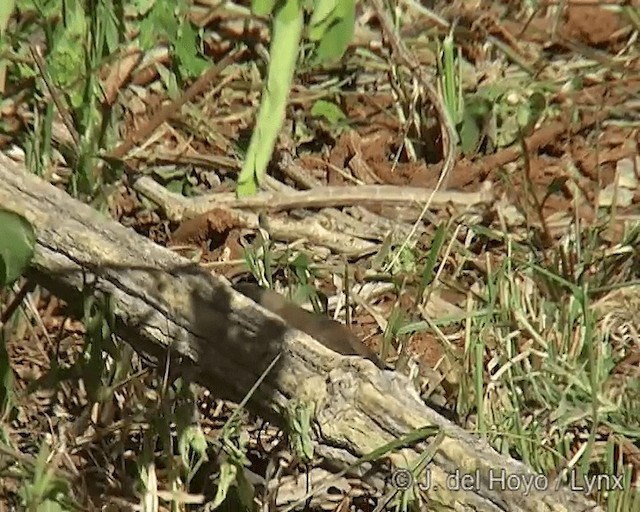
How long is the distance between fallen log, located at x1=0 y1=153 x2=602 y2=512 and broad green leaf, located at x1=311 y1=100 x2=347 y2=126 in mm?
908

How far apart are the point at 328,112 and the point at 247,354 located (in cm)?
101

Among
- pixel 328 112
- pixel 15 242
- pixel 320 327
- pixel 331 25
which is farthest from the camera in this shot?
pixel 328 112

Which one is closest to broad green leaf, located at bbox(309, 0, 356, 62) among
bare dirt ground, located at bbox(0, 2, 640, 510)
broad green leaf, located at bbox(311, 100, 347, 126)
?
bare dirt ground, located at bbox(0, 2, 640, 510)

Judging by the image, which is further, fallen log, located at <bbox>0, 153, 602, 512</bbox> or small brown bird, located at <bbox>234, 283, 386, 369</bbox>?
small brown bird, located at <bbox>234, 283, 386, 369</bbox>

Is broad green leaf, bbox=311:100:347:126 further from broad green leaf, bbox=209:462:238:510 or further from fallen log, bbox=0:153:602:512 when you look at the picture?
broad green leaf, bbox=209:462:238:510

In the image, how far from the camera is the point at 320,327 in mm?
1821

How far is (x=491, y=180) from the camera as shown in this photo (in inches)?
95.0

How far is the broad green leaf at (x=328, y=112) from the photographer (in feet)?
8.35

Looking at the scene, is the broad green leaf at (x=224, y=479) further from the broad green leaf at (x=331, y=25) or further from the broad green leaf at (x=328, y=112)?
the broad green leaf at (x=328, y=112)

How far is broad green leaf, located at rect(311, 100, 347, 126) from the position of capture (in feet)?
8.35

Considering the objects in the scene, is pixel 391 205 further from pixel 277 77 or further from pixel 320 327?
pixel 277 77

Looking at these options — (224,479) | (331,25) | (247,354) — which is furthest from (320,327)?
(331,25)

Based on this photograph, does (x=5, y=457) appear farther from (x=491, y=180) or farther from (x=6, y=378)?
(x=491, y=180)

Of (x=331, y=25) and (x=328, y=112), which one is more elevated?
(x=328, y=112)
